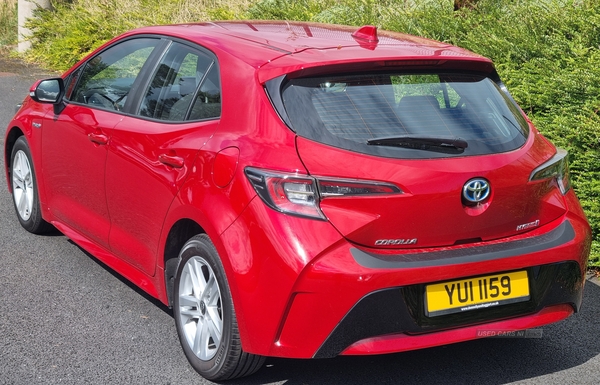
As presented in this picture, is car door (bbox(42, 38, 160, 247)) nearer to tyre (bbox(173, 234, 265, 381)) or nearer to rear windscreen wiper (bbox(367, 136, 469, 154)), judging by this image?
tyre (bbox(173, 234, 265, 381))

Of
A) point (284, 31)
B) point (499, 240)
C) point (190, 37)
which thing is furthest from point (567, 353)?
point (190, 37)

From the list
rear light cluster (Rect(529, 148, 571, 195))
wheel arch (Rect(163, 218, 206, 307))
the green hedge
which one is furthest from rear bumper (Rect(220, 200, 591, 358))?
the green hedge

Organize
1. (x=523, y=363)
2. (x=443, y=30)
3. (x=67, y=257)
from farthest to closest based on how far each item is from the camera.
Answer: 1. (x=443, y=30)
2. (x=67, y=257)
3. (x=523, y=363)

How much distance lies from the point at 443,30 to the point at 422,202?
220 inches

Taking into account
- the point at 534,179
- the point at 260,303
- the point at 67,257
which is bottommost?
the point at 67,257

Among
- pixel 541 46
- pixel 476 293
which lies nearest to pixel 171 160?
pixel 476 293

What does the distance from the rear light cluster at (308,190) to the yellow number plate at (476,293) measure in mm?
472

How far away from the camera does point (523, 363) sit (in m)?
4.33

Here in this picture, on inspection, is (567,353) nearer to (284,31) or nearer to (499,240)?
(499,240)

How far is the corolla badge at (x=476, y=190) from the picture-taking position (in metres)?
3.64

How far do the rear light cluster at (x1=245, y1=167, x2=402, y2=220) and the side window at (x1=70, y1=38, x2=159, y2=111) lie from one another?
1.73 metres

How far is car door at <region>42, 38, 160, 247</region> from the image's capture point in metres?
4.96

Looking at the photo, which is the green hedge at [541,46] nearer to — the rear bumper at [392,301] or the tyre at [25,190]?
the rear bumper at [392,301]

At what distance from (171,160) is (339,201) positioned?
1084mm
